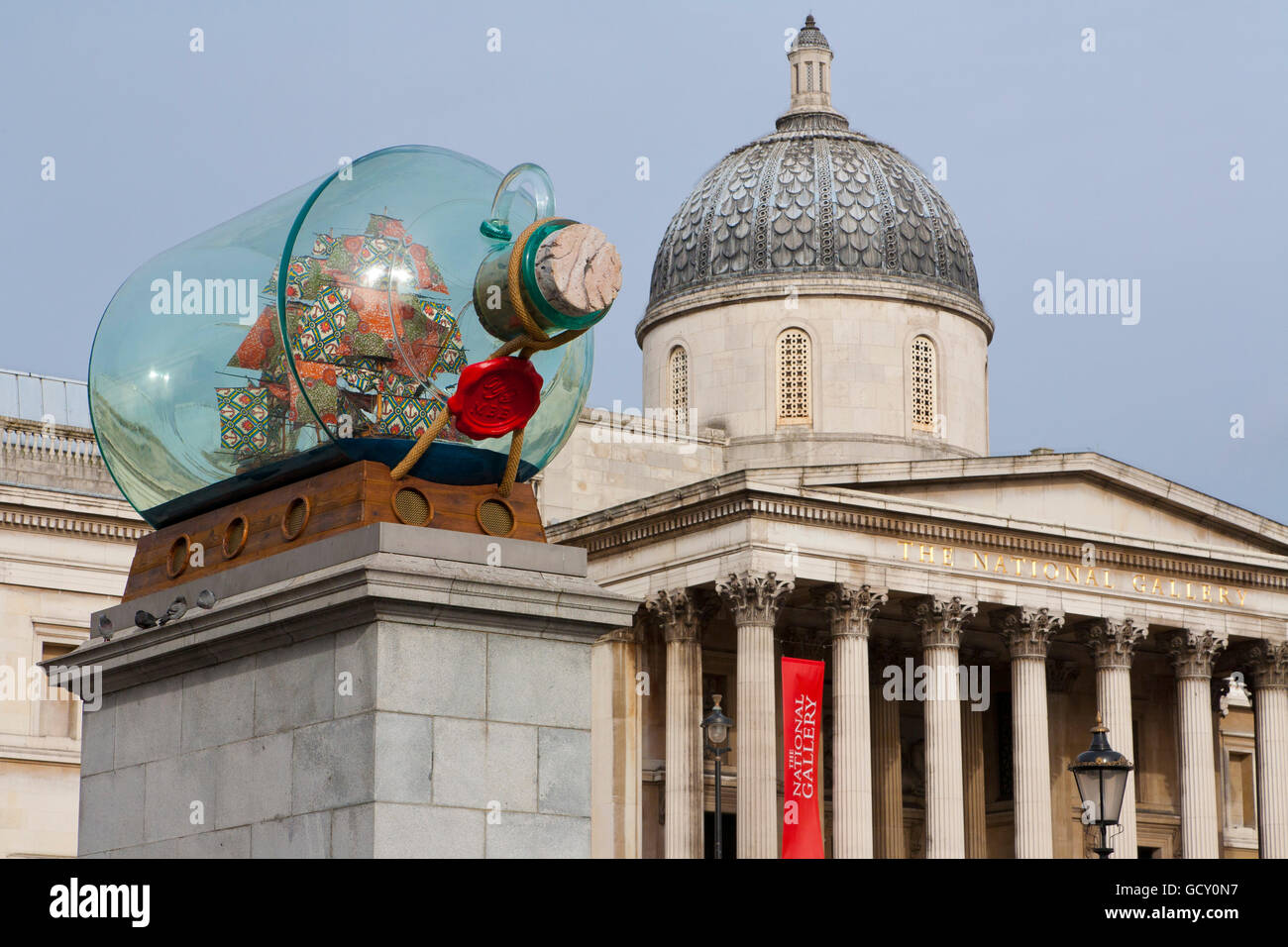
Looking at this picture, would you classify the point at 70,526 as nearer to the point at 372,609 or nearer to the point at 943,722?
the point at 943,722

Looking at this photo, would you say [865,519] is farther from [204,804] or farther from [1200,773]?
[204,804]

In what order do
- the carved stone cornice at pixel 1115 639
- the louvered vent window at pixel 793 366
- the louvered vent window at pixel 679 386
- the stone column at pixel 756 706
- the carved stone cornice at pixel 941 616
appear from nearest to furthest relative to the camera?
1. the stone column at pixel 756 706
2. the carved stone cornice at pixel 941 616
3. the carved stone cornice at pixel 1115 639
4. the louvered vent window at pixel 793 366
5. the louvered vent window at pixel 679 386

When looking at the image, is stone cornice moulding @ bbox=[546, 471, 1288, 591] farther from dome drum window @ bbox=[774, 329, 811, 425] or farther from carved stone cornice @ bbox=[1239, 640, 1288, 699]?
dome drum window @ bbox=[774, 329, 811, 425]

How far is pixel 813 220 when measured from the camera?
2410 inches

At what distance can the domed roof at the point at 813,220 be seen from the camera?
61344mm

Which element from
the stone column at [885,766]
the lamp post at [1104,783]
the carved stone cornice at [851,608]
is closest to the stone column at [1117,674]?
the stone column at [885,766]

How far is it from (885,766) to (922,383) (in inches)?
452

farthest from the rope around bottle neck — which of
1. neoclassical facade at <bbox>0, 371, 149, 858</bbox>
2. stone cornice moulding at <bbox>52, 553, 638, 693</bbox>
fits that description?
neoclassical facade at <bbox>0, 371, 149, 858</bbox>

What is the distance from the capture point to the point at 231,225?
13703 millimetres

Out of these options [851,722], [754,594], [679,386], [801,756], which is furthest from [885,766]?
[679,386]

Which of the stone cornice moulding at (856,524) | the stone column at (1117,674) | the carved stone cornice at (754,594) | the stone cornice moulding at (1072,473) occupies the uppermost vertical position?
the stone cornice moulding at (1072,473)

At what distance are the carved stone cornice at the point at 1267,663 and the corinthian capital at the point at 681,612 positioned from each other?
1410 cm

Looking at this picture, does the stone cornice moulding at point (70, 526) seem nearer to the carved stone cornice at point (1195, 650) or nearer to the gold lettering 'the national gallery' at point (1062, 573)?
the gold lettering 'the national gallery' at point (1062, 573)
